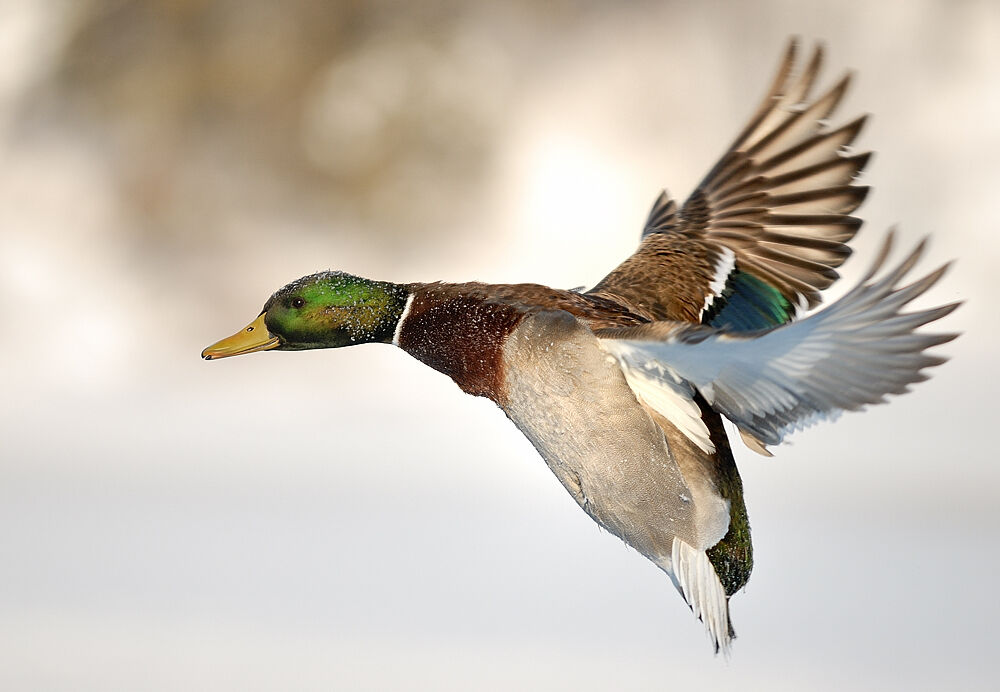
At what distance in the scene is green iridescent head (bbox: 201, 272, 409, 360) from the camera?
3.16ft

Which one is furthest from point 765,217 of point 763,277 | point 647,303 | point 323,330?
point 323,330

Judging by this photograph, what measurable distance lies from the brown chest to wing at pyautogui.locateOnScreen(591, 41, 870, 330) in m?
0.16

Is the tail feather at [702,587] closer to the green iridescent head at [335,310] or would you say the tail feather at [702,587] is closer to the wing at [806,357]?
the wing at [806,357]

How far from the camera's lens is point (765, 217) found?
47.2 inches

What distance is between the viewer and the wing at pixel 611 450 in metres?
0.92

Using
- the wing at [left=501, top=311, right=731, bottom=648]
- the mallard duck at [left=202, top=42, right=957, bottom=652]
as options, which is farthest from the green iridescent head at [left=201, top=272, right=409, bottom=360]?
the wing at [left=501, top=311, right=731, bottom=648]

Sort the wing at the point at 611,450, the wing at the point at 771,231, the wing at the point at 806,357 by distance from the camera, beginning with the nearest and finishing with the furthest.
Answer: the wing at the point at 806,357
the wing at the point at 611,450
the wing at the point at 771,231

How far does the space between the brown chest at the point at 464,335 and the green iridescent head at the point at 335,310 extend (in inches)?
0.7

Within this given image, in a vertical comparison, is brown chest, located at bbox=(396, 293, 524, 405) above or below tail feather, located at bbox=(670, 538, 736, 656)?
above

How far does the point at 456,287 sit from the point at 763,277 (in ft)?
1.10

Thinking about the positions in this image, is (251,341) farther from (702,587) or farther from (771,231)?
(771,231)

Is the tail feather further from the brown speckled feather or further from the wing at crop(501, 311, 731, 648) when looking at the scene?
the brown speckled feather

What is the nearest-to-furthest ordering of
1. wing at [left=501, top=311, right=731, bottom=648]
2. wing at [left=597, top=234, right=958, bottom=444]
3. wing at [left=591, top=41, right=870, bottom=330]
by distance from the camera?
wing at [left=597, top=234, right=958, bottom=444]
wing at [left=501, top=311, right=731, bottom=648]
wing at [left=591, top=41, right=870, bottom=330]

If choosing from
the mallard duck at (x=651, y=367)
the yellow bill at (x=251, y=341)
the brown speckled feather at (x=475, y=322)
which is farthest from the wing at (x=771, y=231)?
the yellow bill at (x=251, y=341)
